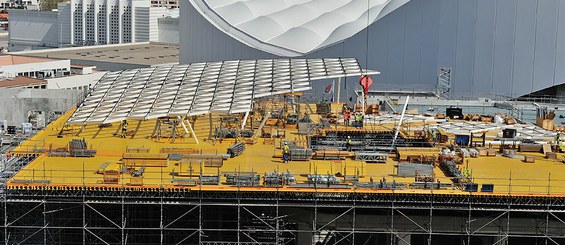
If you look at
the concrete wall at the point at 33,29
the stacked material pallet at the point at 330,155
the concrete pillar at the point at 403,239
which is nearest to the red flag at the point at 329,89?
the stacked material pallet at the point at 330,155

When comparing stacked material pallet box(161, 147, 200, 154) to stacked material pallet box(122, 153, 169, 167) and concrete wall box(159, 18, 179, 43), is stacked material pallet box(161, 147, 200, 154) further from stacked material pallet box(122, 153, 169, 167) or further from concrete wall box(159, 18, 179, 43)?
concrete wall box(159, 18, 179, 43)

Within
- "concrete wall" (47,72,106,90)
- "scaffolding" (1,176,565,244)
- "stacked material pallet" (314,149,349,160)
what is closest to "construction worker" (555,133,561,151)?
"scaffolding" (1,176,565,244)

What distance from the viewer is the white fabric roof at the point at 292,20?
65.6 m

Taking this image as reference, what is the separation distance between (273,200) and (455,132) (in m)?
15.5

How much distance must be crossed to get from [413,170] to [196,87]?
Answer: 1421 centimetres

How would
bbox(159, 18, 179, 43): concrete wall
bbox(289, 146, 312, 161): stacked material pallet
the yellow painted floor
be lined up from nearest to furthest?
the yellow painted floor < bbox(289, 146, 312, 161): stacked material pallet < bbox(159, 18, 179, 43): concrete wall

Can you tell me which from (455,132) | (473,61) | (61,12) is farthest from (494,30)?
(61,12)

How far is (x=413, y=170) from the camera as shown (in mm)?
38344

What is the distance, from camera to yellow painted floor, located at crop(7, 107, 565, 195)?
36156 millimetres

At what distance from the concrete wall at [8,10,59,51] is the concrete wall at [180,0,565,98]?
86122mm

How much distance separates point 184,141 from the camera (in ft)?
149

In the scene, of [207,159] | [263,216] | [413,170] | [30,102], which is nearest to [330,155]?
[413,170]

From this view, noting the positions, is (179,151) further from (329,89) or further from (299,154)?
(329,89)

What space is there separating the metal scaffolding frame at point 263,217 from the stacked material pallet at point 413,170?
2.16 meters
